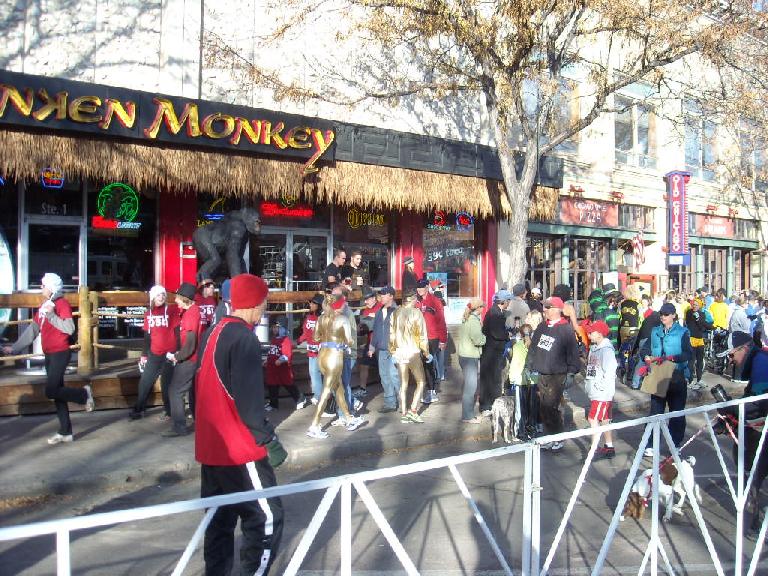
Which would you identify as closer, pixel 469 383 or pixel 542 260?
pixel 469 383

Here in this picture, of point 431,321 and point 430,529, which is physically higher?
point 431,321

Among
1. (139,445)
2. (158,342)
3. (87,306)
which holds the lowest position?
(139,445)

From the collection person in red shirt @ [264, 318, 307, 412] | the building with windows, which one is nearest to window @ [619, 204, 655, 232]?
the building with windows

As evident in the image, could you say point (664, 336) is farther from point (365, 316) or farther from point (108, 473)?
point (108, 473)

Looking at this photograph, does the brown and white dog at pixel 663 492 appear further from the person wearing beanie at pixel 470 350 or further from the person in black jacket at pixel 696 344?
the person in black jacket at pixel 696 344

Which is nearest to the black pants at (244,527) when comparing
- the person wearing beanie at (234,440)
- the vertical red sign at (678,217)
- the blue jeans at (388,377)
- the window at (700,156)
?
the person wearing beanie at (234,440)

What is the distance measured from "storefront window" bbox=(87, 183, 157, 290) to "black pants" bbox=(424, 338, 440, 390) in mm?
5123

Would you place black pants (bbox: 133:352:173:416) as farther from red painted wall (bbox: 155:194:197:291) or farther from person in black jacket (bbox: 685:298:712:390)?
person in black jacket (bbox: 685:298:712:390)

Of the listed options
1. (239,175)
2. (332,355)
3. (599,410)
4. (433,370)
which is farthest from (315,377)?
(239,175)

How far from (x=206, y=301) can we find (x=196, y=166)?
233cm

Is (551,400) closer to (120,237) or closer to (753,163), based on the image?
(120,237)

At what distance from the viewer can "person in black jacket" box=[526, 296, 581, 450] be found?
868cm

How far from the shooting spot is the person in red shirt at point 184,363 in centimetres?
856

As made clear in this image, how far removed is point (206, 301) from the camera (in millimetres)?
10508
